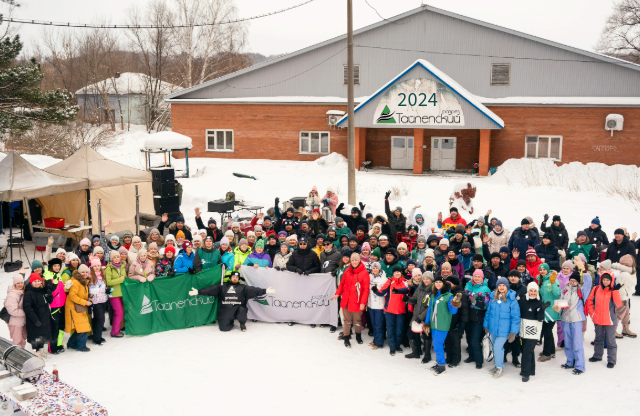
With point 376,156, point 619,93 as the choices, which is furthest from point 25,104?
point 619,93

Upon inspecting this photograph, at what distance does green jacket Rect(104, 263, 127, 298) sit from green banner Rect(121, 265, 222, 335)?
12 cm

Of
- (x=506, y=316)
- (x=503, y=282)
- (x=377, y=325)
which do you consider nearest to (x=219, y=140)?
(x=377, y=325)

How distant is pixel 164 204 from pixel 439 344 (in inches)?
471

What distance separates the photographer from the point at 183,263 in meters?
10.8

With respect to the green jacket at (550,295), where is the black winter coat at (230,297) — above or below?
below

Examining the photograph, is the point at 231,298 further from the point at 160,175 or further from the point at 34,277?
the point at 160,175

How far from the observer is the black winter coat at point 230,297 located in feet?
35.0

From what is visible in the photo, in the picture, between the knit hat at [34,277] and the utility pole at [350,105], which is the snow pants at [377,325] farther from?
the utility pole at [350,105]

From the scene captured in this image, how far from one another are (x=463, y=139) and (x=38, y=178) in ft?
70.9

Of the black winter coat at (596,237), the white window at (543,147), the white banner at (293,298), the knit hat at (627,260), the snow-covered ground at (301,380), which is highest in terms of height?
the white window at (543,147)

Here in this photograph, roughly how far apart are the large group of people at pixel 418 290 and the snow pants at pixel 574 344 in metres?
0.02

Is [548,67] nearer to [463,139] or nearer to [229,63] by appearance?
[463,139]

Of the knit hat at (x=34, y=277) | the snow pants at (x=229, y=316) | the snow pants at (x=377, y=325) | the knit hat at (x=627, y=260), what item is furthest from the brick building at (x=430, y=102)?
the knit hat at (x=34, y=277)

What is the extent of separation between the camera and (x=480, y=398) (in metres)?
8.12
